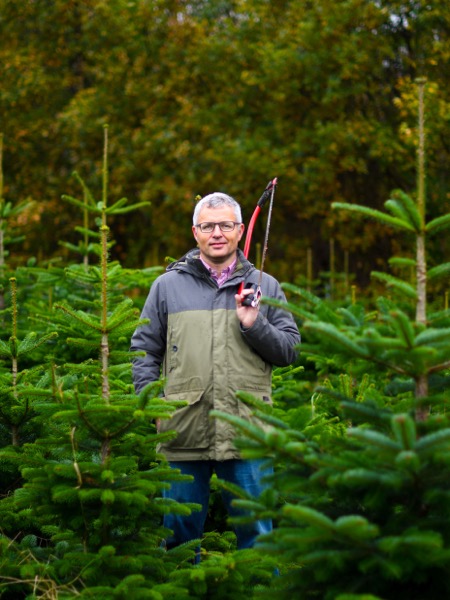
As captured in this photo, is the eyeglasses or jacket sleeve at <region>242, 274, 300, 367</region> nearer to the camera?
jacket sleeve at <region>242, 274, 300, 367</region>

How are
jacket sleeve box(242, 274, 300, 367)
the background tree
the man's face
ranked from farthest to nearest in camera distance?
the background tree
the man's face
jacket sleeve box(242, 274, 300, 367)

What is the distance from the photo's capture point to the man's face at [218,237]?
451cm

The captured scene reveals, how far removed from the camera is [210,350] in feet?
14.5

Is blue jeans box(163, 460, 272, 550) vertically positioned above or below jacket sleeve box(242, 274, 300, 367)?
below

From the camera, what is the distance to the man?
14.3 feet

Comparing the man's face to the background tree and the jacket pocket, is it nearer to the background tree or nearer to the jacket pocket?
the jacket pocket

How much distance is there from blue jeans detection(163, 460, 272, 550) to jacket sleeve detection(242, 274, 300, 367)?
1.65 feet

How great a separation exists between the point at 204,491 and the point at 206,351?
0.68 meters

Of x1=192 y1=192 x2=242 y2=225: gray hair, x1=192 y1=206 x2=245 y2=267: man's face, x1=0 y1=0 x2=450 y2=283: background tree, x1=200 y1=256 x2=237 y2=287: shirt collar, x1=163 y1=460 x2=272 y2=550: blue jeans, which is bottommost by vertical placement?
x1=163 y1=460 x2=272 y2=550: blue jeans

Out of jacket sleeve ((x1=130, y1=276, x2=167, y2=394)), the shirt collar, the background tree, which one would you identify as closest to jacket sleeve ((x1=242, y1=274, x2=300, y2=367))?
the shirt collar

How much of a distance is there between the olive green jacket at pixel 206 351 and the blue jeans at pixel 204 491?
0.09m

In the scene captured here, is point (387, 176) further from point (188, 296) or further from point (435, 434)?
point (435, 434)

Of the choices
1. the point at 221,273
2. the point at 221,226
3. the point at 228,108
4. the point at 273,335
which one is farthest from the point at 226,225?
the point at 228,108

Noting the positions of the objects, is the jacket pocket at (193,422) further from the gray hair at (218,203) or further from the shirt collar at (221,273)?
the gray hair at (218,203)
